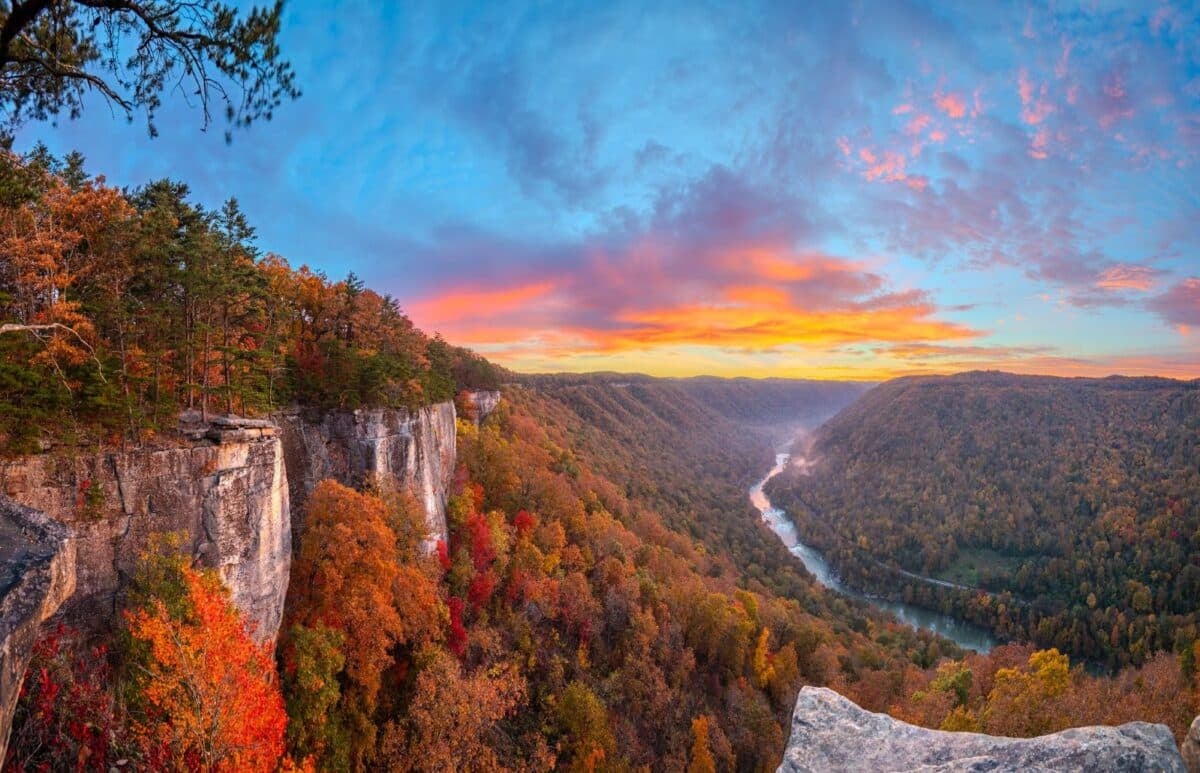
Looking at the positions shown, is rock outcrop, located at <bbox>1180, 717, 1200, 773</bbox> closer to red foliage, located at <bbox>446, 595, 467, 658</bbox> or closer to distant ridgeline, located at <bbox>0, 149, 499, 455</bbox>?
distant ridgeline, located at <bbox>0, 149, 499, 455</bbox>

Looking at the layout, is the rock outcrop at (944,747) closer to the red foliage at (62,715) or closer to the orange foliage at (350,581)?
the red foliage at (62,715)

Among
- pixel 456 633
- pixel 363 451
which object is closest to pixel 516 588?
pixel 456 633

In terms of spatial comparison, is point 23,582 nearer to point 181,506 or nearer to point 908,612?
point 181,506

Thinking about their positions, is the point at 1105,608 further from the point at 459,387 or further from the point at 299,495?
the point at 299,495

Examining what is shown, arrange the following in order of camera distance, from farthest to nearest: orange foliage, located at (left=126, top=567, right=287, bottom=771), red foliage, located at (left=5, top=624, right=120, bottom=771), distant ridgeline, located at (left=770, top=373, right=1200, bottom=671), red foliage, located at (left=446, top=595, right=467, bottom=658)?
distant ridgeline, located at (left=770, top=373, right=1200, bottom=671) → red foliage, located at (left=446, top=595, right=467, bottom=658) → orange foliage, located at (left=126, top=567, right=287, bottom=771) → red foliage, located at (left=5, top=624, right=120, bottom=771)

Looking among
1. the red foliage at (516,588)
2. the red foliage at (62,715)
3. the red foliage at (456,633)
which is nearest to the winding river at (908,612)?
the red foliage at (516,588)

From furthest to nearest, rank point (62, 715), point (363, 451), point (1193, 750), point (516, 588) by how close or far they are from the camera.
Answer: point (516, 588) → point (363, 451) → point (62, 715) → point (1193, 750)

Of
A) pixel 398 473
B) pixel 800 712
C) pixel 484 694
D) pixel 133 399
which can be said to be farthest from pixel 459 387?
pixel 800 712

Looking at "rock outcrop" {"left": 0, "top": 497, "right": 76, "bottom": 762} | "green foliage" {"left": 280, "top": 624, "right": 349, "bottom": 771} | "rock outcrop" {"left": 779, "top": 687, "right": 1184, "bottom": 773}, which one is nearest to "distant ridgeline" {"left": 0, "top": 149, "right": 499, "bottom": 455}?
"rock outcrop" {"left": 0, "top": 497, "right": 76, "bottom": 762}
